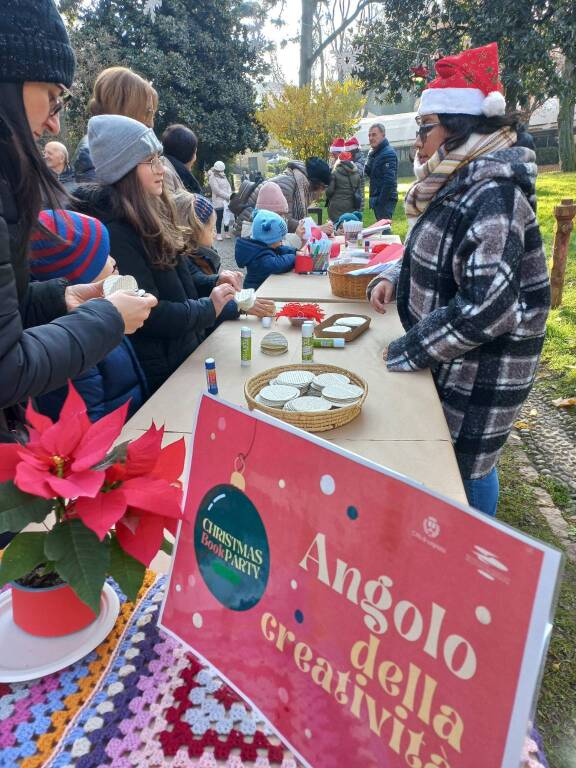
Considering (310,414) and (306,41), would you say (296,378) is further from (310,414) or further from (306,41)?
(306,41)

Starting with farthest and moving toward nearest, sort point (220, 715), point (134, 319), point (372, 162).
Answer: point (372, 162) → point (134, 319) → point (220, 715)

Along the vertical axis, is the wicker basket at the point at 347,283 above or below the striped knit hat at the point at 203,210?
below

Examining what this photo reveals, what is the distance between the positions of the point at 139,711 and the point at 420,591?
49cm

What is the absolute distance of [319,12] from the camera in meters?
22.6

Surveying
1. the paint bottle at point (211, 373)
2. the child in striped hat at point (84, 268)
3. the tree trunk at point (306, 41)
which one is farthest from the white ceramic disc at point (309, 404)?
the tree trunk at point (306, 41)

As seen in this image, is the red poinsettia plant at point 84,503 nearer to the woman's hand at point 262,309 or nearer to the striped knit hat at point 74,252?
the striped knit hat at point 74,252

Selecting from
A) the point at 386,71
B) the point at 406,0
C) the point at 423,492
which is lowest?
the point at 423,492

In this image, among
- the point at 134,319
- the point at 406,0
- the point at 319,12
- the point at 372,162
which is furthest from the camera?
the point at 319,12

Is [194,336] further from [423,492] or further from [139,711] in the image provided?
[423,492]

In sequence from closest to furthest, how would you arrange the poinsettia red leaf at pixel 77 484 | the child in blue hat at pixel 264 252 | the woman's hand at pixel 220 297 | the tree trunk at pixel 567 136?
the poinsettia red leaf at pixel 77 484 < the woman's hand at pixel 220 297 < the child in blue hat at pixel 264 252 < the tree trunk at pixel 567 136

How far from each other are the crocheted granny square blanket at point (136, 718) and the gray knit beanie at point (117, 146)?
67.1 inches

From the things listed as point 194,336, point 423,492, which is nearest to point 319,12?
point 194,336

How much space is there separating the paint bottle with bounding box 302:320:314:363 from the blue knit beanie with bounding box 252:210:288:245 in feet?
5.97

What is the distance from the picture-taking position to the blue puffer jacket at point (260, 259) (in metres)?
3.88
